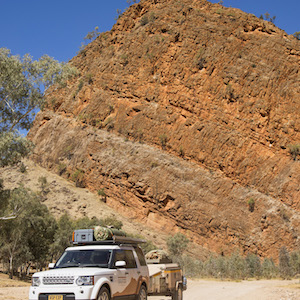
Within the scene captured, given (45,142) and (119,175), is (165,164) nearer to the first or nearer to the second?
(119,175)

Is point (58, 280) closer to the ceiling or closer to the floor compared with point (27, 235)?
closer to the floor

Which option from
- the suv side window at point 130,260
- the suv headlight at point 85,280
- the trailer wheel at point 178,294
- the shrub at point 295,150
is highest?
the shrub at point 295,150

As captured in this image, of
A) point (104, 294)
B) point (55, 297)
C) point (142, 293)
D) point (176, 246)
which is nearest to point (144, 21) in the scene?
point (176, 246)

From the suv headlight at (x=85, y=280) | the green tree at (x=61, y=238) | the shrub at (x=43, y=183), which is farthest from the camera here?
the shrub at (x=43, y=183)

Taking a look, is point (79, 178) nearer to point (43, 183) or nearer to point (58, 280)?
point (43, 183)

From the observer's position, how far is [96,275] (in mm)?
8453

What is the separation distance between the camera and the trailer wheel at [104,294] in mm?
8469

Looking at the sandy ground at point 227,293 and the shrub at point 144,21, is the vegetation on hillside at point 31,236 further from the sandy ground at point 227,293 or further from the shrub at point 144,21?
the shrub at point 144,21

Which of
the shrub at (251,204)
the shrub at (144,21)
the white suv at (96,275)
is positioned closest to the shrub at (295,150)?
the shrub at (251,204)

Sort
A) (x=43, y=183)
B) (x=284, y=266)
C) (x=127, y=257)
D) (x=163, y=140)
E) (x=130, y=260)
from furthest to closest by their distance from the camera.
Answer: (x=163, y=140) < (x=43, y=183) < (x=284, y=266) < (x=130, y=260) < (x=127, y=257)

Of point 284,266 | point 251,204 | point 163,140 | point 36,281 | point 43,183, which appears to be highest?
point 163,140

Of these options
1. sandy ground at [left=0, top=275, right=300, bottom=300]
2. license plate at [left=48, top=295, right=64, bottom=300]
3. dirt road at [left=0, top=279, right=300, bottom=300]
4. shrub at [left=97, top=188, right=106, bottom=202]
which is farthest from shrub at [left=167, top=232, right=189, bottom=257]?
license plate at [left=48, top=295, right=64, bottom=300]

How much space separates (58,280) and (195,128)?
47066 millimetres

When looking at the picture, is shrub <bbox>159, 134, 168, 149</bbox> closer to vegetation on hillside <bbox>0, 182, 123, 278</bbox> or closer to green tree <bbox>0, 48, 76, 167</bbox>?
vegetation on hillside <bbox>0, 182, 123, 278</bbox>
